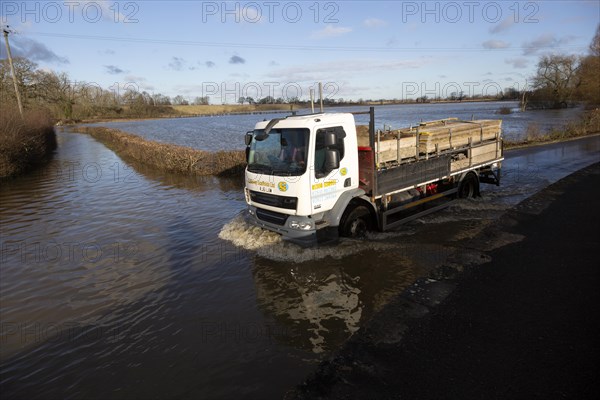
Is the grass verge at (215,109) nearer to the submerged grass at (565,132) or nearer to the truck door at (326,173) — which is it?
the submerged grass at (565,132)

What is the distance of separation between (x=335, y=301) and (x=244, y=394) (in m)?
2.18

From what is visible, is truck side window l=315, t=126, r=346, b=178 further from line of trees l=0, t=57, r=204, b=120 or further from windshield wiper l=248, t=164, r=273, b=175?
line of trees l=0, t=57, r=204, b=120

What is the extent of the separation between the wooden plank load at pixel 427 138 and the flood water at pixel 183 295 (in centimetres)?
176

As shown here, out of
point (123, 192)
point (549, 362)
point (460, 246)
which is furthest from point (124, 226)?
point (549, 362)

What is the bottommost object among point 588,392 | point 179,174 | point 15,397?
point 15,397

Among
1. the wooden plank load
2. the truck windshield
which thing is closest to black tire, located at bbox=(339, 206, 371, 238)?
the wooden plank load

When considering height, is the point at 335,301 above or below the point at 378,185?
below

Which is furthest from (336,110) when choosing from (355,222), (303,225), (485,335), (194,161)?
(194,161)

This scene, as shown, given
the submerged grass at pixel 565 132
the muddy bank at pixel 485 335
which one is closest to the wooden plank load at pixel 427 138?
A: the muddy bank at pixel 485 335

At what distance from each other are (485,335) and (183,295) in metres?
4.49

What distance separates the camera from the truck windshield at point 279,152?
264 inches

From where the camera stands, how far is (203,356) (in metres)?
4.38

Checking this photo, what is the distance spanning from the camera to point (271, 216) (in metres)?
7.21

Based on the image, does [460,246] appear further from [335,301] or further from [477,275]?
[335,301]
